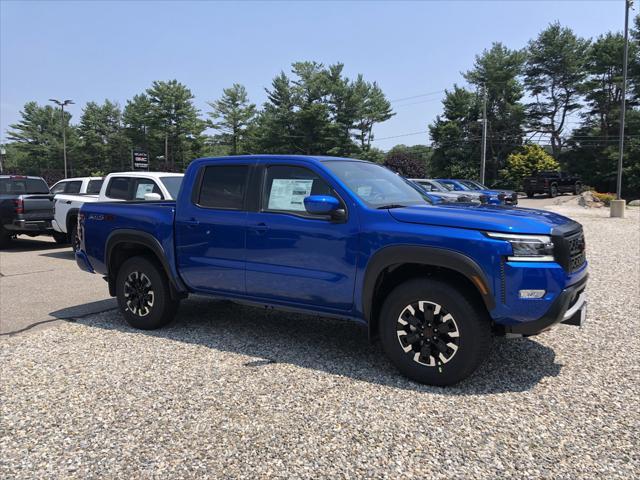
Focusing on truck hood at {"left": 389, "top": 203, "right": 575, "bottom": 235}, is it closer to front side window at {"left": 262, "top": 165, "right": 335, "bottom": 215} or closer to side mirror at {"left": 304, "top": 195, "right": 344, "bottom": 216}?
side mirror at {"left": 304, "top": 195, "right": 344, "bottom": 216}

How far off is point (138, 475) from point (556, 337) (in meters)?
4.17

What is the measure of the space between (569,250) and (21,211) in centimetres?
1238

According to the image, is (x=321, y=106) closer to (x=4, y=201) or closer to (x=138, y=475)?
(x=4, y=201)

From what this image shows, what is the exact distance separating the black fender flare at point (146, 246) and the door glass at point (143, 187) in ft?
13.4

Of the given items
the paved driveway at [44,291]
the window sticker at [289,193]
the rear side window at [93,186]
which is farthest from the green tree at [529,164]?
the window sticker at [289,193]

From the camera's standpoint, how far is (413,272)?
13.3 feet

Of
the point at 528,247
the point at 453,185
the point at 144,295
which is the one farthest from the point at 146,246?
the point at 453,185

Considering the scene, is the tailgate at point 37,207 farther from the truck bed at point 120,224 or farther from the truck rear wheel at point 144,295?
the truck rear wheel at point 144,295

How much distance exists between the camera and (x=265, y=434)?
3195 mm

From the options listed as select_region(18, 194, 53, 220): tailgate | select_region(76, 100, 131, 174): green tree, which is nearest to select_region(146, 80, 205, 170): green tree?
select_region(76, 100, 131, 174): green tree

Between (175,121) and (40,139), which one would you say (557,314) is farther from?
(40,139)

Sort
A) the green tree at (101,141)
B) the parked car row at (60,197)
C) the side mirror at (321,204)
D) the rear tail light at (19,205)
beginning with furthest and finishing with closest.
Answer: the green tree at (101,141)
the rear tail light at (19,205)
the parked car row at (60,197)
the side mirror at (321,204)

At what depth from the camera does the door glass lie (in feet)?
31.6

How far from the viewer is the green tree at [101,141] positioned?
7212 centimetres
